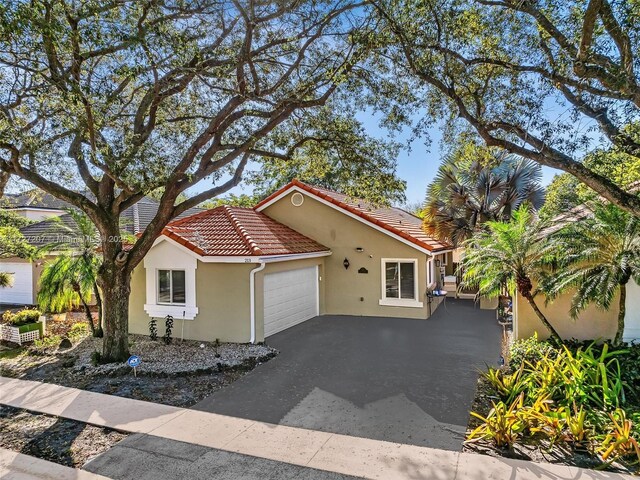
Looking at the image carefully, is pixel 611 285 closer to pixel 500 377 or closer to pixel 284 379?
pixel 500 377

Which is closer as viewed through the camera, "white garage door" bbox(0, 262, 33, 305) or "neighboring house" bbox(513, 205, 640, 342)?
"neighboring house" bbox(513, 205, 640, 342)

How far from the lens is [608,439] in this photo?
5668mm

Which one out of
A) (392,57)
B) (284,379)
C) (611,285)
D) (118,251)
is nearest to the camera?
(611,285)

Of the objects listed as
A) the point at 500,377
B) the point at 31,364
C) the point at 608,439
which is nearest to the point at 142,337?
the point at 31,364

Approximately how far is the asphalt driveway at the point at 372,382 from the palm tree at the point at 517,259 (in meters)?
2.11

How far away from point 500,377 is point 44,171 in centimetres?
1417

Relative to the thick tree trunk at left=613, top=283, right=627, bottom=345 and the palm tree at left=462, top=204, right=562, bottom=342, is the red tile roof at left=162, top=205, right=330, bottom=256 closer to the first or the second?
the palm tree at left=462, top=204, right=562, bottom=342

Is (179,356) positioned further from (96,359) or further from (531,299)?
(531,299)

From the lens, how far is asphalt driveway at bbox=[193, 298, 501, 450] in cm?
696

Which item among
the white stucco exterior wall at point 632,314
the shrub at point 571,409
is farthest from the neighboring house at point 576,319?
the shrub at point 571,409

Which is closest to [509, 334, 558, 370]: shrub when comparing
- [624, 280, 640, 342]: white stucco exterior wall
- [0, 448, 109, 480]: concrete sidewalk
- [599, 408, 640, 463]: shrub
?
[624, 280, 640, 342]: white stucco exterior wall

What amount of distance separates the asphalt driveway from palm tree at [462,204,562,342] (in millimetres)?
2114

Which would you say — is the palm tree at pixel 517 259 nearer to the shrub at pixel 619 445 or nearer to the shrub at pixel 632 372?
the shrub at pixel 632 372

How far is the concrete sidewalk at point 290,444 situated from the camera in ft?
17.2
